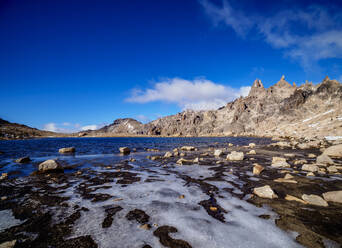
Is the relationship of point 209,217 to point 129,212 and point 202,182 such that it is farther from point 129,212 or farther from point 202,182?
point 202,182

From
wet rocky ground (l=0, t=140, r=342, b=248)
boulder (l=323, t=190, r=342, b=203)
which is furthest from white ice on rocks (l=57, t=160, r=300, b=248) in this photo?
boulder (l=323, t=190, r=342, b=203)

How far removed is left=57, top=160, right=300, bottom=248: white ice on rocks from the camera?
4.41 meters

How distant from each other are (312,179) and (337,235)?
271 inches

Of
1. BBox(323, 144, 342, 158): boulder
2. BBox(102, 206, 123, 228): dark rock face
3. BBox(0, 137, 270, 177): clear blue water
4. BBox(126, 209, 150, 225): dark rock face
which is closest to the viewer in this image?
BBox(102, 206, 123, 228): dark rock face

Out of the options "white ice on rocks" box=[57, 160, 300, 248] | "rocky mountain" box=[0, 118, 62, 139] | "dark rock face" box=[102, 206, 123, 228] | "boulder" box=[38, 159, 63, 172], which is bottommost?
"white ice on rocks" box=[57, 160, 300, 248]

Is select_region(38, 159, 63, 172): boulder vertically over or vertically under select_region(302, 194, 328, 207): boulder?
over

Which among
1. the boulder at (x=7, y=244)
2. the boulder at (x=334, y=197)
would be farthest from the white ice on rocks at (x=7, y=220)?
the boulder at (x=334, y=197)

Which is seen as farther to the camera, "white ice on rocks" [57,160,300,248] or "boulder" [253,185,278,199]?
"boulder" [253,185,278,199]

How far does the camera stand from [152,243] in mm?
4301

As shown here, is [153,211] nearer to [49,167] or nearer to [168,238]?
[168,238]

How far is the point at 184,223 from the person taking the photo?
5.35 metres

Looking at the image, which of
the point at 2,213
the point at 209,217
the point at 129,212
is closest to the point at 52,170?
the point at 2,213

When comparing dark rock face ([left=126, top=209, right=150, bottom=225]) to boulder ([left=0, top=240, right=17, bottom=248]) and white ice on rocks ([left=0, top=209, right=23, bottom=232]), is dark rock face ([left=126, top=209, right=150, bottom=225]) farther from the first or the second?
white ice on rocks ([left=0, top=209, right=23, bottom=232])

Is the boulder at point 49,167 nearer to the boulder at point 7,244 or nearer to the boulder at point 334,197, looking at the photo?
the boulder at point 7,244
